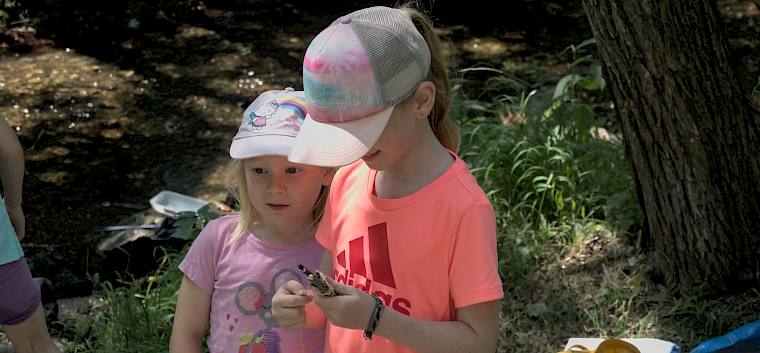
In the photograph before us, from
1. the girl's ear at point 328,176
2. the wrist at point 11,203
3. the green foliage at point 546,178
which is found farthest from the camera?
the green foliage at point 546,178

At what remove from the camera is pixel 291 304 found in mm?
2152

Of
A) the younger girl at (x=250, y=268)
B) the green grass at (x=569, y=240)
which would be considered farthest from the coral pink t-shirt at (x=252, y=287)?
the green grass at (x=569, y=240)

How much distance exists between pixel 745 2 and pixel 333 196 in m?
5.12

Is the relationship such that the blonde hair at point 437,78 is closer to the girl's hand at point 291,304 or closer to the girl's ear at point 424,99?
the girl's ear at point 424,99

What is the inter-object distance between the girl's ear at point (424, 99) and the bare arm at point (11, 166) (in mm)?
1795

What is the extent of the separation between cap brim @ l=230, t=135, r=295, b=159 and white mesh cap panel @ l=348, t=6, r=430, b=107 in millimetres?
433

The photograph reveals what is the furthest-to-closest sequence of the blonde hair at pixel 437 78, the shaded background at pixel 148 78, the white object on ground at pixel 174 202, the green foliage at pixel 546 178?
the shaded background at pixel 148 78, the white object on ground at pixel 174 202, the green foliage at pixel 546 178, the blonde hair at pixel 437 78

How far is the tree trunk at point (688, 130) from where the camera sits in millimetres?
3377

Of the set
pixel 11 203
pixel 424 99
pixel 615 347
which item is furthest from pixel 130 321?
pixel 424 99

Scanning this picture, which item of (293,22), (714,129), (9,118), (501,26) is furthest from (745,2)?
(9,118)

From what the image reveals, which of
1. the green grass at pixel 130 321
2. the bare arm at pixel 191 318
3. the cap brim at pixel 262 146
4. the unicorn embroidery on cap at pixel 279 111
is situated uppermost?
the unicorn embroidery on cap at pixel 279 111

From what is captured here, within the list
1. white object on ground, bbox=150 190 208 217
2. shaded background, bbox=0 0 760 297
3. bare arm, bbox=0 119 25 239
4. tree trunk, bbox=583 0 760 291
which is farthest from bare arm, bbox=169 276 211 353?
white object on ground, bbox=150 190 208 217

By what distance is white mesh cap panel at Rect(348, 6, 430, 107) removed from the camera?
196 cm

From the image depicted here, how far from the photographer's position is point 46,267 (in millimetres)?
4492
